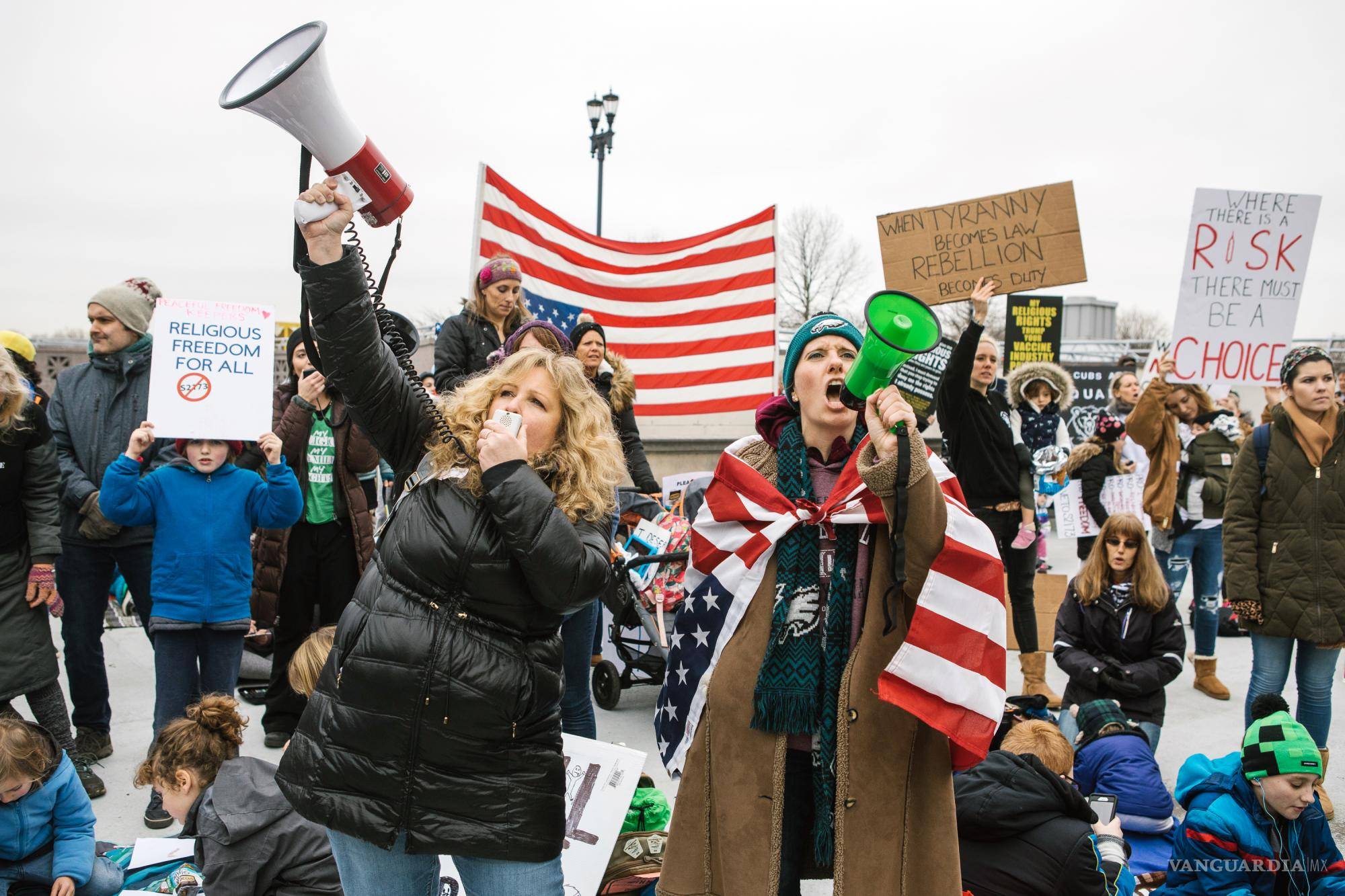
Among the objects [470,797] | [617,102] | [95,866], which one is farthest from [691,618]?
[617,102]

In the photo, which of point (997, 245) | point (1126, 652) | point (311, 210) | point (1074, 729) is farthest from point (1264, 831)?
point (311, 210)

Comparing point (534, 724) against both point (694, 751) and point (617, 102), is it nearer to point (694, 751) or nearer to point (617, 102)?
point (694, 751)

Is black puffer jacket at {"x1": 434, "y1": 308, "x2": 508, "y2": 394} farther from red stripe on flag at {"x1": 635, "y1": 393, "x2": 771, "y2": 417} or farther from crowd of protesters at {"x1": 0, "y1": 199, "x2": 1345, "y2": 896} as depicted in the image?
red stripe on flag at {"x1": 635, "y1": 393, "x2": 771, "y2": 417}

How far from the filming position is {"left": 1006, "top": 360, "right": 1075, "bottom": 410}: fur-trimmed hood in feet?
25.5

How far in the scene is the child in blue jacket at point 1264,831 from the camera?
3.32 metres

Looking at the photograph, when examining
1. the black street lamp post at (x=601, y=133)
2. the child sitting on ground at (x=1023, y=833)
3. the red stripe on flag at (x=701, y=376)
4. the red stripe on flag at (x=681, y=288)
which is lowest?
the child sitting on ground at (x=1023, y=833)

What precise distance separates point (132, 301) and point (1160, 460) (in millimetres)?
6031

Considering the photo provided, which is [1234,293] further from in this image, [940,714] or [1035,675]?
Result: [940,714]

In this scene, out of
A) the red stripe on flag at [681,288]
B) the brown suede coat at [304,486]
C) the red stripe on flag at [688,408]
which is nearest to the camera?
the brown suede coat at [304,486]

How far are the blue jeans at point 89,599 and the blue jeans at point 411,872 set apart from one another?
2.95 metres

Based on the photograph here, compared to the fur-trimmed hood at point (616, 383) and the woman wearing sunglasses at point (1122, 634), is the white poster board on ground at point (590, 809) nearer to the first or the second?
the fur-trimmed hood at point (616, 383)

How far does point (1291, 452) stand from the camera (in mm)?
4684

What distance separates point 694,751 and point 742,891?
33 centimetres

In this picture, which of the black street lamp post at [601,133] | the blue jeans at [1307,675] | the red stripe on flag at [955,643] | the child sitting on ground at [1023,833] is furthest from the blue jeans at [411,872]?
the black street lamp post at [601,133]
